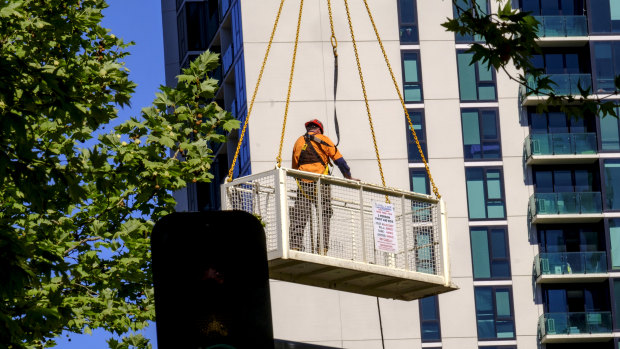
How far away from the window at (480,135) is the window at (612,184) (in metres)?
3.95

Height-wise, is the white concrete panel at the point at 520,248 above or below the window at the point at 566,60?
below

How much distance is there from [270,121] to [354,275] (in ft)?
110

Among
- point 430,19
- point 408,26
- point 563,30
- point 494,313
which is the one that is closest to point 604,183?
point 563,30

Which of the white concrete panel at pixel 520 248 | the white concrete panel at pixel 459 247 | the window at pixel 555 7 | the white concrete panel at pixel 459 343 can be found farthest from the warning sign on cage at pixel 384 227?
the window at pixel 555 7

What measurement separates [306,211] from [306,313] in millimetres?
31978

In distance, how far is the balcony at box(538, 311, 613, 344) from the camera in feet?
164

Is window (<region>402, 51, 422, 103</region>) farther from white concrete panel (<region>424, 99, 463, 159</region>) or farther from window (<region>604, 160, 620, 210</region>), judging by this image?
window (<region>604, 160, 620, 210</region>)

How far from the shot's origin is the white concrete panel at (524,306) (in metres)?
50.1

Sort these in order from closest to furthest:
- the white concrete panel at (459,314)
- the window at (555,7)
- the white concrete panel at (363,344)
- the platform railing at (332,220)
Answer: the platform railing at (332,220), the white concrete panel at (363,344), the white concrete panel at (459,314), the window at (555,7)

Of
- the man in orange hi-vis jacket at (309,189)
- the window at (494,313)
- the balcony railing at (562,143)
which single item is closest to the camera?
the man in orange hi-vis jacket at (309,189)

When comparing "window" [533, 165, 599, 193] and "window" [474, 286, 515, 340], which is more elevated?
"window" [533, 165, 599, 193]

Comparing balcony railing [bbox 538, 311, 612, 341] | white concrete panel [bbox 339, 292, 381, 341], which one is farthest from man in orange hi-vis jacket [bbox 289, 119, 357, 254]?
balcony railing [bbox 538, 311, 612, 341]

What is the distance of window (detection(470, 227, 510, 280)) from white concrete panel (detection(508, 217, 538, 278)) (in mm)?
242

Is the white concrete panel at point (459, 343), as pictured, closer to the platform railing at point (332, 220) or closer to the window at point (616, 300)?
the window at point (616, 300)
